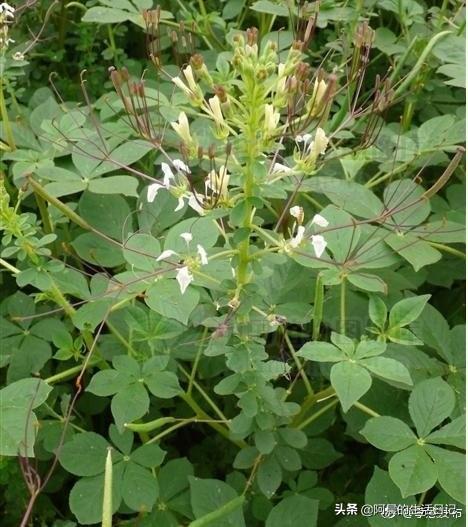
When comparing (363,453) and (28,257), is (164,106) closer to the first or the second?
(28,257)

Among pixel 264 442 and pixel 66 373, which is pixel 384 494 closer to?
pixel 264 442

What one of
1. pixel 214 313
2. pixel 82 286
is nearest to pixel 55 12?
pixel 82 286

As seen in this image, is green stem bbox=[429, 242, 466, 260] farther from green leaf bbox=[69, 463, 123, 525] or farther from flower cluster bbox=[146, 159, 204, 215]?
green leaf bbox=[69, 463, 123, 525]

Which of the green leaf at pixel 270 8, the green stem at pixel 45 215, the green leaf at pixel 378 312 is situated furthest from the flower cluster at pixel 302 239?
the green leaf at pixel 270 8

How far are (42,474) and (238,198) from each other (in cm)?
76

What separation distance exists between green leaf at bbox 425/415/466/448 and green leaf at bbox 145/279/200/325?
433mm

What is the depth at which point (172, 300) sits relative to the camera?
115 cm

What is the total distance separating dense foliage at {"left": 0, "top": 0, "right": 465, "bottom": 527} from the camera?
1076 mm

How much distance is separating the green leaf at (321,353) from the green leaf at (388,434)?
15cm

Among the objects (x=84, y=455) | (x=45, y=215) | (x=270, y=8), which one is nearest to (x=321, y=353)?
(x=84, y=455)

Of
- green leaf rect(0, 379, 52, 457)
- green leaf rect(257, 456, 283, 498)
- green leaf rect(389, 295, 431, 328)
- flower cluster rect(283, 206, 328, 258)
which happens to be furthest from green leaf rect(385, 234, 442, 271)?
green leaf rect(0, 379, 52, 457)

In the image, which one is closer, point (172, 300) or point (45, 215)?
point (172, 300)

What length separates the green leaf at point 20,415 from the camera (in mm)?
1161

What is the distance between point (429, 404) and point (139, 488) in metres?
0.50
